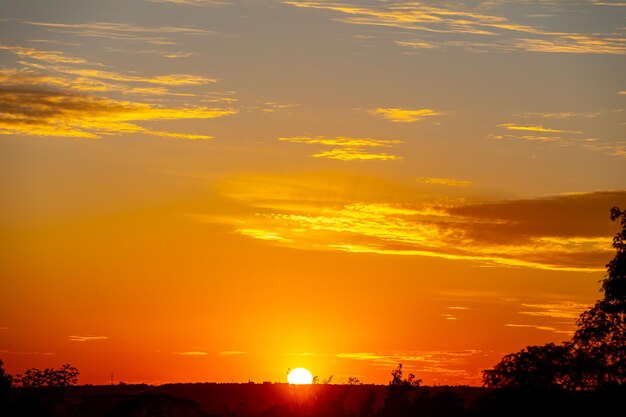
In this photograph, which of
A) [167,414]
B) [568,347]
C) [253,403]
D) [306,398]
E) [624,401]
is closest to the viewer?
[624,401]

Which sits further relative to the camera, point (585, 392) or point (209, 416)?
point (209, 416)

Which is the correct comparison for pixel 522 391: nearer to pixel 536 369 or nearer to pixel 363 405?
pixel 536 369

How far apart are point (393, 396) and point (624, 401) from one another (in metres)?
20.8

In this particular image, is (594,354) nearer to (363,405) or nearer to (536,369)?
(536,369)

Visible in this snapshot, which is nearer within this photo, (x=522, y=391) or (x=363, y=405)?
(x=522, y=391)

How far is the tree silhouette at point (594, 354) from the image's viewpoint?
202 ft

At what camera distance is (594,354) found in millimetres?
62000

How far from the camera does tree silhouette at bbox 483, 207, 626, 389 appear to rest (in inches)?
2420

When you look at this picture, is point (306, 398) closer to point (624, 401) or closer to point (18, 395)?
point (18, 395)

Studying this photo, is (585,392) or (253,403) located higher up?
(253,403)

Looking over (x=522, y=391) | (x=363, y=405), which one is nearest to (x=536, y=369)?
(x=522, y=391)

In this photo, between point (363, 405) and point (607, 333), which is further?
point (363, 405)

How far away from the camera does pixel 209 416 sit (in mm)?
73375

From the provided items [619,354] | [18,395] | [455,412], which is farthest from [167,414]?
[619,354]
